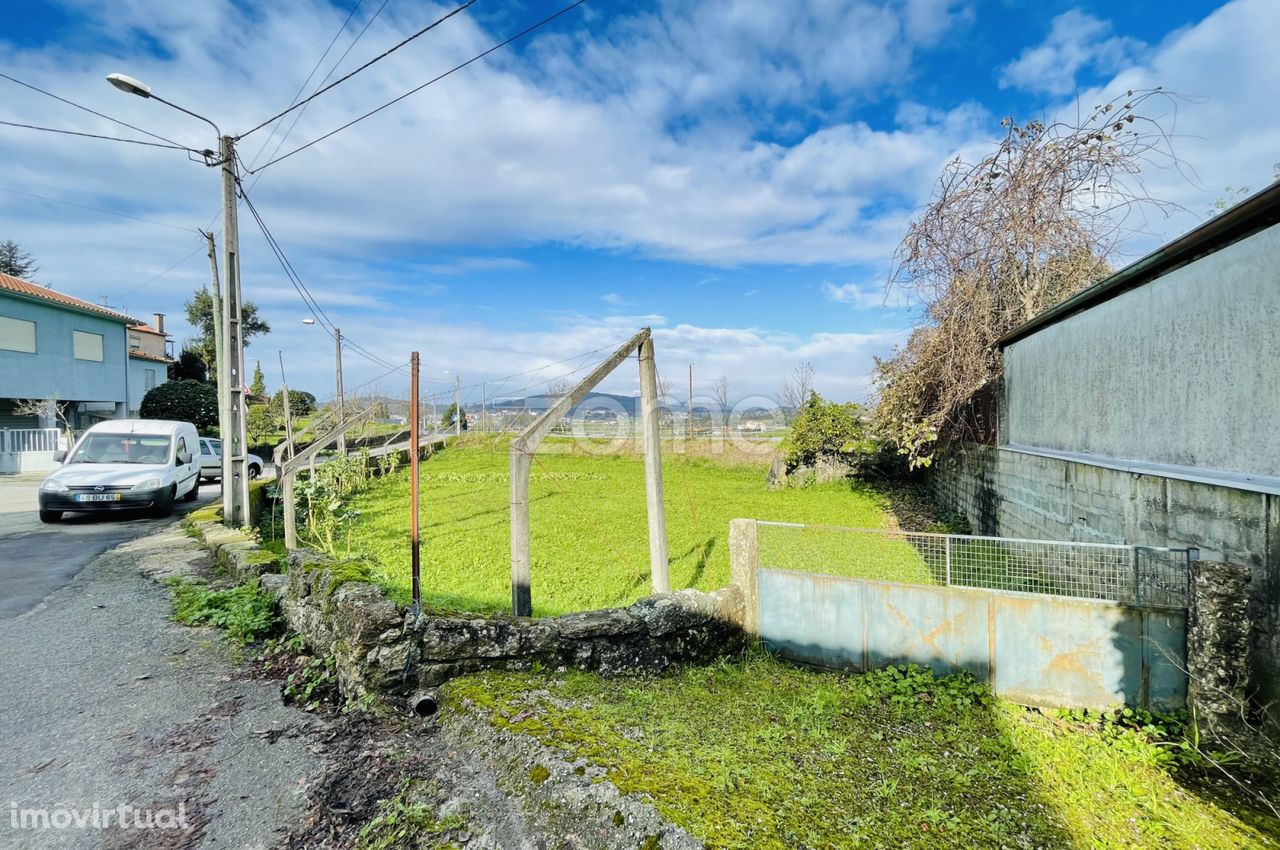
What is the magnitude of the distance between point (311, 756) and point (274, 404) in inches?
1340

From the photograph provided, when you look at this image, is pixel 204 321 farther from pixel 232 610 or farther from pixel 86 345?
pixel 232 610

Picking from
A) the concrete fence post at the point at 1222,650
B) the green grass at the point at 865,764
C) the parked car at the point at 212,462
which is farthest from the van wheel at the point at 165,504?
the concrete fence post at the point at 1222,650

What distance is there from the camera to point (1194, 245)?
4.59m

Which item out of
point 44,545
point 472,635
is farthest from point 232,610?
point 44,545

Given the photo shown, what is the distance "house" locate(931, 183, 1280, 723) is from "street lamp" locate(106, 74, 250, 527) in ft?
35.7

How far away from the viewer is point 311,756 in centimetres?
297

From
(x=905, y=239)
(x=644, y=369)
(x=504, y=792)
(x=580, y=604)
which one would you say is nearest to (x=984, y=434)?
(x=905, y=239)

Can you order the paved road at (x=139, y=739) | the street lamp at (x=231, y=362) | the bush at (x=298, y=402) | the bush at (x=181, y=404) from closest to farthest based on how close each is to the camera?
the paved road at (x=139, y=739), the street lamp at (x=231, y=362), the bush at (x=181, y=404), the bush at (x=298, y=402)

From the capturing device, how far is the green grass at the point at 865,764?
7.43 ft

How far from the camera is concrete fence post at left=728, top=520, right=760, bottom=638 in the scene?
4957 millimetres

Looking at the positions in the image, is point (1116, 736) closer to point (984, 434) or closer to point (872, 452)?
point (984, 434)

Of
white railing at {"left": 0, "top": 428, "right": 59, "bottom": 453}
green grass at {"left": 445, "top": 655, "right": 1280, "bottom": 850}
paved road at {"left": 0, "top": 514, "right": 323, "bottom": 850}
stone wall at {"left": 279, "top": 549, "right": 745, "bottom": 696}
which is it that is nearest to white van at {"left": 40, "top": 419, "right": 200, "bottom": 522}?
paved road at {"left": 0, "top": 514, "right": 323, "bottom": 850}

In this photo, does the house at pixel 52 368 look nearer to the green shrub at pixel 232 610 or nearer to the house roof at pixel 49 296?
the house roof at pixel 49 296

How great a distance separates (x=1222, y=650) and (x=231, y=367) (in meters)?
11.4
